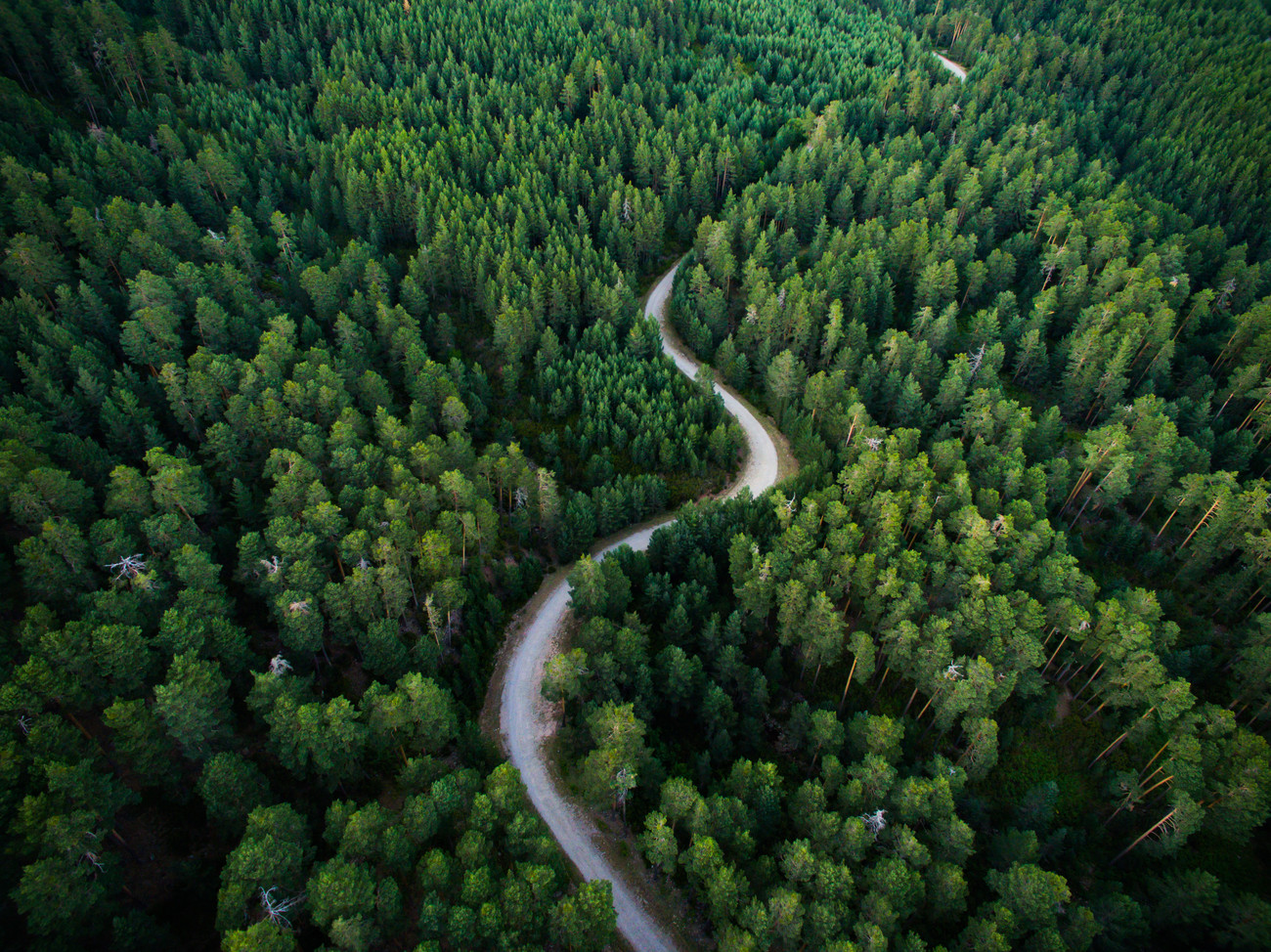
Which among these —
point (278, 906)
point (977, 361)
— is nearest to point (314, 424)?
point (278, 906)

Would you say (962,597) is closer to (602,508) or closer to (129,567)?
(602,508)

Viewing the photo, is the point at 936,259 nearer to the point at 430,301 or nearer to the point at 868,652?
the point at 868,652

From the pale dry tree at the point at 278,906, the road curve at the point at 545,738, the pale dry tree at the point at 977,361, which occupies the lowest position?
the road curve at the point at 545,738

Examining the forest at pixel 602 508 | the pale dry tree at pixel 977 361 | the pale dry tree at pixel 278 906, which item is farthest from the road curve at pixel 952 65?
the pale dry tree at pixel 278 906

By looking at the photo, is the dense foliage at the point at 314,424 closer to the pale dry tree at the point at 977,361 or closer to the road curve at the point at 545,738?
the road curve at the point at 545,738

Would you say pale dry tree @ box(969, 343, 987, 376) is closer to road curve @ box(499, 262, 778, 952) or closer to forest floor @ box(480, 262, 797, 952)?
forest floor @ box(480, 262, 797, 952)

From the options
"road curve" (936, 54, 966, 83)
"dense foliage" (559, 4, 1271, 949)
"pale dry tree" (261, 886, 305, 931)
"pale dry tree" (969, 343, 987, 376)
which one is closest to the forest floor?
"dense foliage" (559, 4, 1271, 949)

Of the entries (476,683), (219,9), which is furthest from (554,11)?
(476,683)
